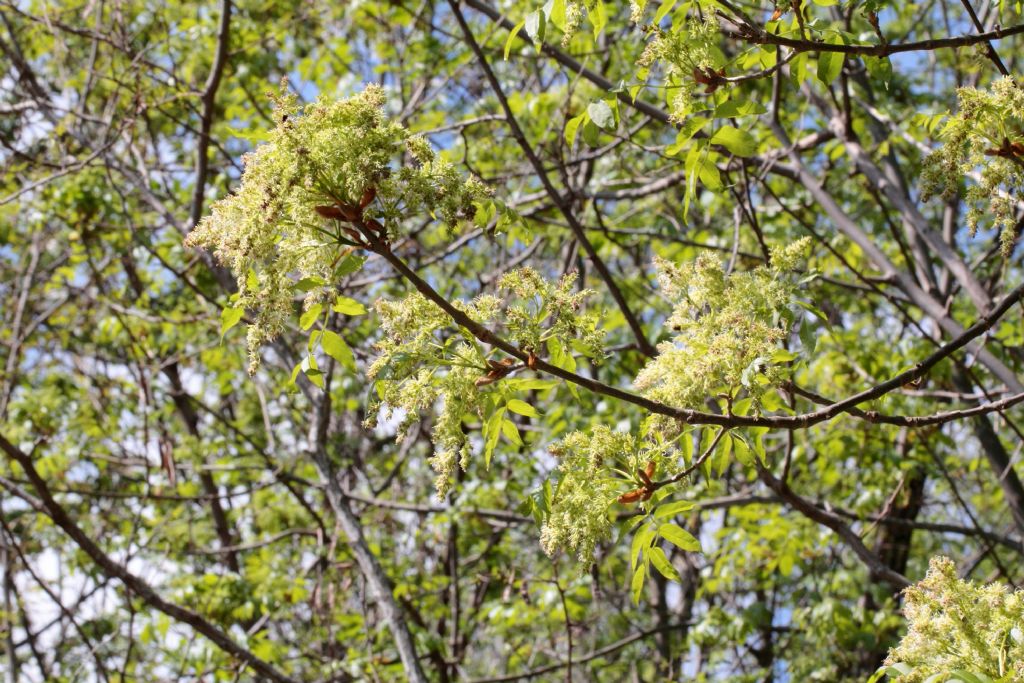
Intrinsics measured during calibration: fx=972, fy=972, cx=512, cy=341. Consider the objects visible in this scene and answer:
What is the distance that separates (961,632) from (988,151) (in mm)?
1159

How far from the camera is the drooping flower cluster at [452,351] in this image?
6.73 ft

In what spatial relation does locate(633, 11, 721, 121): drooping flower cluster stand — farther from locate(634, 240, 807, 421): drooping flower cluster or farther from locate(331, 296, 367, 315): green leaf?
locate(331, 296, 367, 315): green leaf

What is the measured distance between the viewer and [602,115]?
256 cm

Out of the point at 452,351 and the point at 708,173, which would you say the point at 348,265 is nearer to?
the point at 452,351

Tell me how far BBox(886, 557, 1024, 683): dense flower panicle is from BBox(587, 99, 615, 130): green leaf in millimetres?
1387

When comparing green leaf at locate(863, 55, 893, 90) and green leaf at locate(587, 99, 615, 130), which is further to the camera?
green leaf at locate(863, 55, 893, 90)

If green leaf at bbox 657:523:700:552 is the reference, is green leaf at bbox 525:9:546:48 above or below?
above

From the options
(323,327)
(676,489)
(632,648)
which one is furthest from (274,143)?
(632,648)

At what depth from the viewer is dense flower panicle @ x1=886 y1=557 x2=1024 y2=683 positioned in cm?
222

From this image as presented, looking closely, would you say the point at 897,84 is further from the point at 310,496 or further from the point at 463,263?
the point at 310,496

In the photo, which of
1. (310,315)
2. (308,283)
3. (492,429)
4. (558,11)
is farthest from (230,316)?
(558,11)

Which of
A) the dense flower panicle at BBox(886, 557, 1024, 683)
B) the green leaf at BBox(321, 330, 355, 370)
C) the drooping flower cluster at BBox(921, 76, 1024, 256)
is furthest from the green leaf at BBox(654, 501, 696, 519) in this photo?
the drooping flower cluster at BBox(921, 76, 1024, 256)

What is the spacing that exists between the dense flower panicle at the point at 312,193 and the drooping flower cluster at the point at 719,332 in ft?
1.92

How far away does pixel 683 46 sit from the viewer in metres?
2.36
